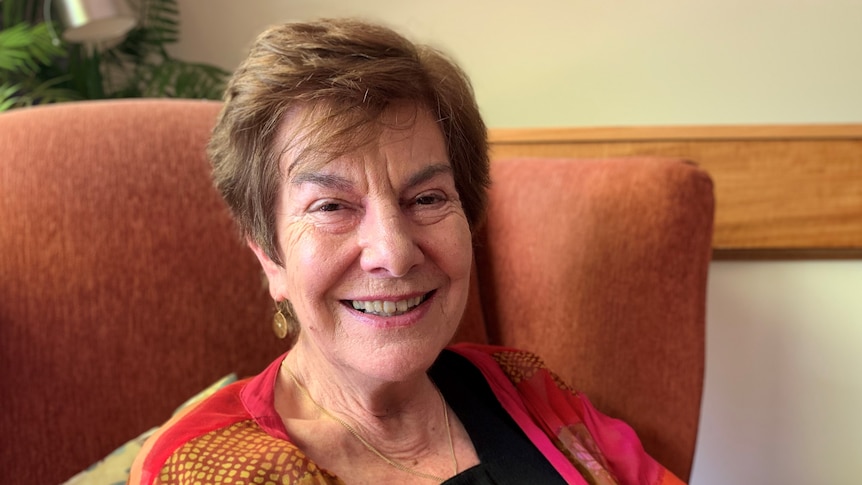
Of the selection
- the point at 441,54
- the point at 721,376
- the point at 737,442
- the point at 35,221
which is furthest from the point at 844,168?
the point at 35,221

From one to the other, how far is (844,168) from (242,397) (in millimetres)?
1346

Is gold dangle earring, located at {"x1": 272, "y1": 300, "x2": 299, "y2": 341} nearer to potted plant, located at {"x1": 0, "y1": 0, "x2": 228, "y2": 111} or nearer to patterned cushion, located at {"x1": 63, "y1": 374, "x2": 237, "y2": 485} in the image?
patterned cushion, located at {"x1": 63, "y1": 374, "x2": 237, "y2": 485}

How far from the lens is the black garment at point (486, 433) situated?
0.91 metres

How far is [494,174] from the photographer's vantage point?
4.34ft

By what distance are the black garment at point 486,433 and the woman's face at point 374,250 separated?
18 centimetres

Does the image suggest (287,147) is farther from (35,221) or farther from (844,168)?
(844,168)

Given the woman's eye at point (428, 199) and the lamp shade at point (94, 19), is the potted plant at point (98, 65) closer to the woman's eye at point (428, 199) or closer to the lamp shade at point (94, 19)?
the lamp shade at point (94, 19)

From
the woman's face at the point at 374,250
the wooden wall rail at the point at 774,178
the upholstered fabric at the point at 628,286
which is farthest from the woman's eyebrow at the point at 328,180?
the wooden wall rail at the point at 774,178

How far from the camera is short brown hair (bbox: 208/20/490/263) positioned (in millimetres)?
806

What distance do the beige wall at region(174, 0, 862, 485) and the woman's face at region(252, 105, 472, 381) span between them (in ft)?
2.90

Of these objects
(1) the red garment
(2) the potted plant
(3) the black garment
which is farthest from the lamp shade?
(3) the black garment

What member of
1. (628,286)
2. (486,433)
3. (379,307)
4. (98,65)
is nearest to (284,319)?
→ (379,307)

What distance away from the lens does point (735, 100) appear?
1.57m

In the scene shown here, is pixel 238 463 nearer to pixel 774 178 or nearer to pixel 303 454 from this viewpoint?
pixel 303 454
